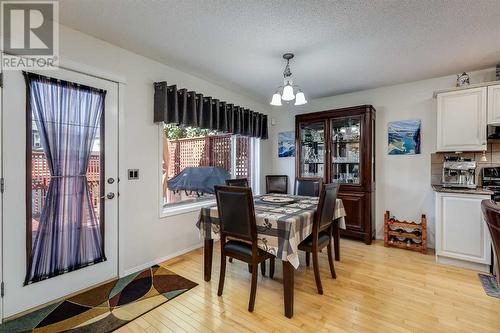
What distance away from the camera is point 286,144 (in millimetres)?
4832

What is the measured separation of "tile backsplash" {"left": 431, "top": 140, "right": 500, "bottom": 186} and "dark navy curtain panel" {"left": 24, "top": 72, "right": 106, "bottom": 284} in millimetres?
4204

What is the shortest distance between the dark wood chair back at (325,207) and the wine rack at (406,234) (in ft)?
5.03

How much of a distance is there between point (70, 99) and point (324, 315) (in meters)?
2.84

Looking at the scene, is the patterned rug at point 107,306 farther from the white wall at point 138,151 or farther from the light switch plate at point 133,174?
the light switch plate at point 133,174

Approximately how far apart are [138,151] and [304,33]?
6.88 ft

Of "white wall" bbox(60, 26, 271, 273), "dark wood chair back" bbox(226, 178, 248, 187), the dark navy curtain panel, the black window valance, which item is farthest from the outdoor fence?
"dark wood chair back" bbox(226, 178, 248, 187)

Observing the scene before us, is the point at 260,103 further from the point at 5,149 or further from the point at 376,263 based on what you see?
the point at 5,149

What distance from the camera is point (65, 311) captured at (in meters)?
1.98

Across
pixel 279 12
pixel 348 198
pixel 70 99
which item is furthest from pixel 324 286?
pixel 70 99

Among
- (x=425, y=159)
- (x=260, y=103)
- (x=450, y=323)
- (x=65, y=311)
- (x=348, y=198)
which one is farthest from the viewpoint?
(x=260, y=103)

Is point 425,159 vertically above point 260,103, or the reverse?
point 260,103

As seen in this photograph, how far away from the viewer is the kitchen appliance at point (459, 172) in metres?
3.02

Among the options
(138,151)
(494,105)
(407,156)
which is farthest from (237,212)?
(494,105)

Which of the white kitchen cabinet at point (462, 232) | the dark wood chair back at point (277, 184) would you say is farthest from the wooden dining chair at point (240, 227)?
the white kitchen cabinet at point (462, 232)
